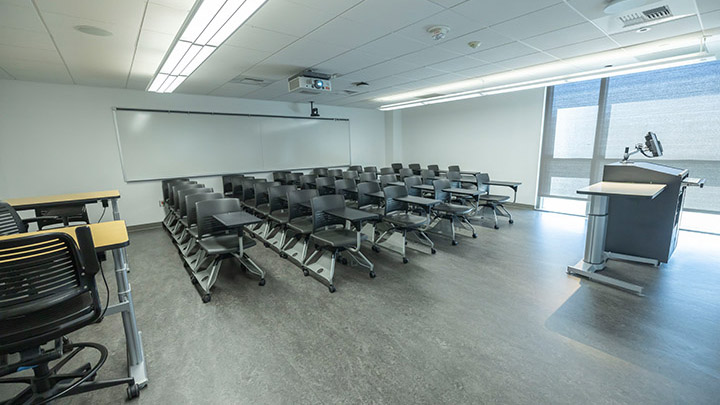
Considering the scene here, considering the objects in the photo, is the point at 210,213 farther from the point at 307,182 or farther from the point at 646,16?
the point at 646,16

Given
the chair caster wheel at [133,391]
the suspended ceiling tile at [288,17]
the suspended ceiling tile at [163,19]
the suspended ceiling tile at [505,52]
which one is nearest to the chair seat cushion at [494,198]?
the suspended ceiling tile at [505,52]

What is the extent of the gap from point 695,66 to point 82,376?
27.4ft

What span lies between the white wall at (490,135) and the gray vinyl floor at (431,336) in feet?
11.8

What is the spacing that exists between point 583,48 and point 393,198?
3.17m

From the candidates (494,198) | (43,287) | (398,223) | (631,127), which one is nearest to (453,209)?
(398,223)

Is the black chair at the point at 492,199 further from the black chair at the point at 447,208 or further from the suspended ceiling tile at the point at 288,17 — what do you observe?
the suspended ceiling tile at the point at 288,17

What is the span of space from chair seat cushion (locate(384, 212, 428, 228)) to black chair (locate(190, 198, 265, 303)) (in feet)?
6.05

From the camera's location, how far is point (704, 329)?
2.32 m

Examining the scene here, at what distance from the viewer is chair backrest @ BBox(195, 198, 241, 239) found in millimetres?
3230

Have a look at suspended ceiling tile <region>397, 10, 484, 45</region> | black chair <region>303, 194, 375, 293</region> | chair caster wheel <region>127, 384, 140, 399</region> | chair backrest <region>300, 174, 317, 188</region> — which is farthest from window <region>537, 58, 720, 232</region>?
chair caster wheel <region>127, 384, 140, 399</region>

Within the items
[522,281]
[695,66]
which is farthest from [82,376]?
[695,66]

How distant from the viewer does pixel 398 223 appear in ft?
13.0

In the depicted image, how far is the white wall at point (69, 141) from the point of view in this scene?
15.6 ft

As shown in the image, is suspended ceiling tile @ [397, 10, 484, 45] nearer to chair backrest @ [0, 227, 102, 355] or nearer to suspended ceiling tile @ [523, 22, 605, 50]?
suspended ceiling tile @ [523, 22, 605, 50]
